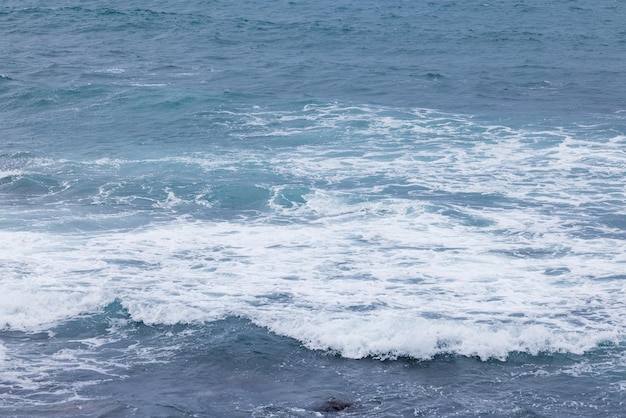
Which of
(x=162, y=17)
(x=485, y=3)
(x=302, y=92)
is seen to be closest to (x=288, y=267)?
(x=302, y=92)

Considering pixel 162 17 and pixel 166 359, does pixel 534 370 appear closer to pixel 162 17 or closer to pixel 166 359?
pixel 166 359

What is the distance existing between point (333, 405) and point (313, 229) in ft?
29.5

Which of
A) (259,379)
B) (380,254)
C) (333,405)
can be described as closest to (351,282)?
(380,254)

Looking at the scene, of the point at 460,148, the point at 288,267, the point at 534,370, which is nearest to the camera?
the point at 534,370

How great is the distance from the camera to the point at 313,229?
79.2 ft

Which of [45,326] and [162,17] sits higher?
[162,17]

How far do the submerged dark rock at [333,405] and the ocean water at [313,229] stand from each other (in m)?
0.07

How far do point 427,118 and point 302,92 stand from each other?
621 centimetres

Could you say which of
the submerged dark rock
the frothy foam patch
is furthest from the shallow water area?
the frothy foam patch

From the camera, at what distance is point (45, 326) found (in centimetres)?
1889

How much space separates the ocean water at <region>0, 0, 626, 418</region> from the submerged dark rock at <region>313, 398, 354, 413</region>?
Result: 2.8 inches

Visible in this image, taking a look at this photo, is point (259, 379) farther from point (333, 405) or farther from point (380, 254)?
point (380, 254)

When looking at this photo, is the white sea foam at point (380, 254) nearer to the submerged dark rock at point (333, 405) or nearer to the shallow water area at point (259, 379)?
the shallow water area at point (259, 379)

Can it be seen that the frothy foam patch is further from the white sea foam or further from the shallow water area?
the shallow water area
